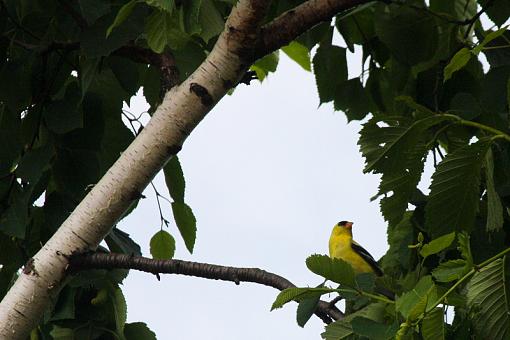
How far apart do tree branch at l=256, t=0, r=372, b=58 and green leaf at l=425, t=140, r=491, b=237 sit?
495 millimetres

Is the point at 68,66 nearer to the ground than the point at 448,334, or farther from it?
farther from it

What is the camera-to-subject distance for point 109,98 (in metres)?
3.08

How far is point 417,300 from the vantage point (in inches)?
71.0

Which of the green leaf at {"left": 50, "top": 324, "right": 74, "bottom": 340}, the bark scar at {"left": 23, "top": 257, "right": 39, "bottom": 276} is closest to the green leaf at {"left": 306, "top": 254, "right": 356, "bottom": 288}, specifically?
the bark scar at {"left": 23, "top": 257, "right": 39, "bottom": 276}

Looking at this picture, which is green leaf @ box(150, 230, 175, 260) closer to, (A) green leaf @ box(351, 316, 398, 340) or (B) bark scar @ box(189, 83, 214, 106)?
(B) bark scar @ box(189, 83, 214, 106)

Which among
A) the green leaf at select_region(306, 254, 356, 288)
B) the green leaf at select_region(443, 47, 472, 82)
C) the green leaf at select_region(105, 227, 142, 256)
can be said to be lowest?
the green leaf at select_region(306, 254, 356, 288)

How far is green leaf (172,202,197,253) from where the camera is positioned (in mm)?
3023

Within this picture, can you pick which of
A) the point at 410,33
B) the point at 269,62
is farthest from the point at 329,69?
the point at 410,33

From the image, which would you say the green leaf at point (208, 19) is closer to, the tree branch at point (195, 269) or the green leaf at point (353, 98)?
the tree branch at point (195, 269)

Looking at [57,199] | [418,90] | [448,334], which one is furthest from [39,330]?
[448,334]

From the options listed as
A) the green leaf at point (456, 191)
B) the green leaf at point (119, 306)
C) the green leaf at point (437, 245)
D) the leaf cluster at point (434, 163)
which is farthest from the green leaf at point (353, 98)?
the green leaf at point (437, 245)

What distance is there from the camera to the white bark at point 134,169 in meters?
2.32

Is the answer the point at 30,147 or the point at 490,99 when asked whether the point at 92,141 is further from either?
the point at 490,99

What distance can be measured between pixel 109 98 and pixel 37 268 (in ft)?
2.55
